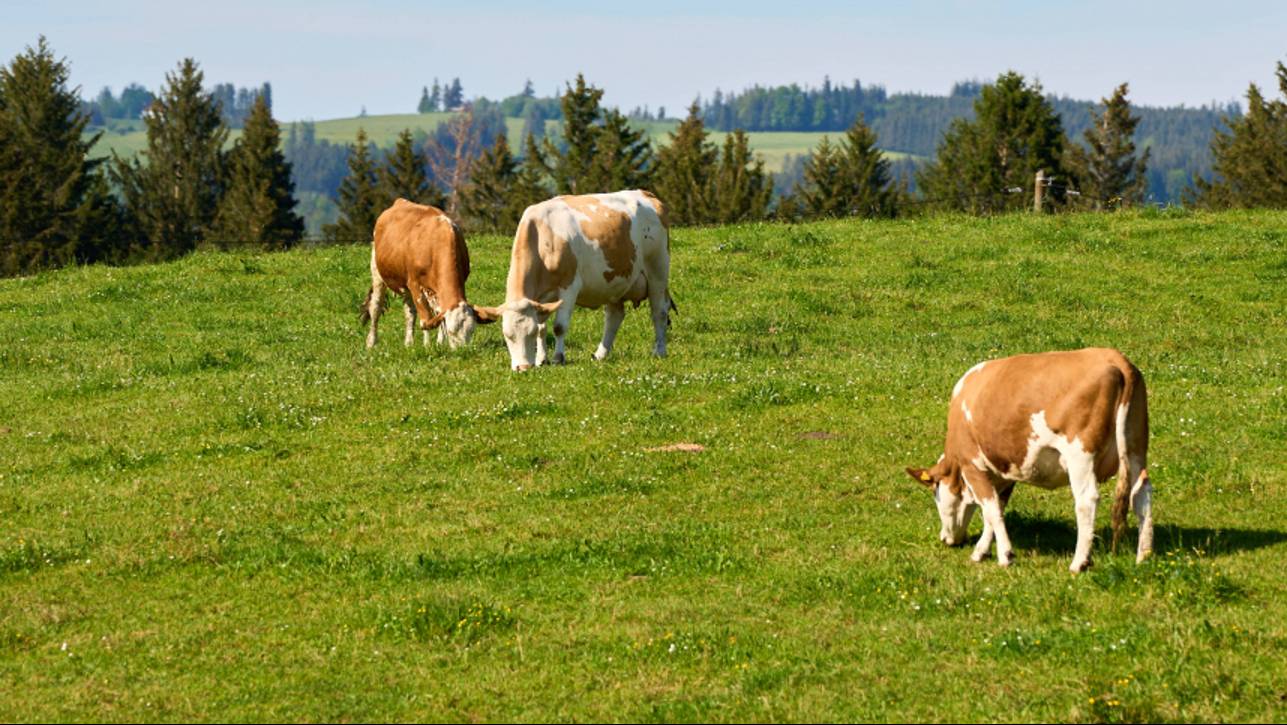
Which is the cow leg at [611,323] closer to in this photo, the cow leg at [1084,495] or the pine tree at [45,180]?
the cow leg at [1084,495]

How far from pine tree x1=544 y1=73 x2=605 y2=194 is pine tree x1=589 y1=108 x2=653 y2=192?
0.60m

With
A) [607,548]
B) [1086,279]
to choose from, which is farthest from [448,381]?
[1086,279]

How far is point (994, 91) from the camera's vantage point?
80.0 meters

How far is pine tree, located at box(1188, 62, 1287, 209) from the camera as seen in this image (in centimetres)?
7400

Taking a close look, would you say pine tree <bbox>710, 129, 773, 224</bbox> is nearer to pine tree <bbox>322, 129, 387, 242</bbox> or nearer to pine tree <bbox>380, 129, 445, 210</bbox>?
pine tree <bbox>380, 129, 445, 210</bbox>

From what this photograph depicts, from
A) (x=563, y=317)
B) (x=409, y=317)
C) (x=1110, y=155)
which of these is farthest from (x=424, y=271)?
(x=1110, y=155)

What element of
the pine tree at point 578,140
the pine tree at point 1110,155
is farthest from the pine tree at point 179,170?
the pine tree at point 1110,155

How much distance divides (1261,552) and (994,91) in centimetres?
7017

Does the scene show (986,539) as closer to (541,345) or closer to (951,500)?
(951,500)

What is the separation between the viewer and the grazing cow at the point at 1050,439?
1252 centimetres

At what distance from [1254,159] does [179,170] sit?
65.5m

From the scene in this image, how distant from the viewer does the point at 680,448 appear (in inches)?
706

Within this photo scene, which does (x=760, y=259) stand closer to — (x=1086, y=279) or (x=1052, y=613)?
(x=1086, y=279)

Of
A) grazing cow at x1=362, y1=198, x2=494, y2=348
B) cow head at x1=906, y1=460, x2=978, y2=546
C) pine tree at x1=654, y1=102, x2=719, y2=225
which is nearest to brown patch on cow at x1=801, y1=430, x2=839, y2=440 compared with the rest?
cow head at x1=906, y1=460, x2=978, y2=546
